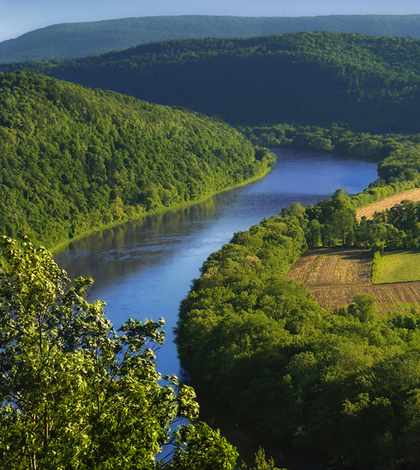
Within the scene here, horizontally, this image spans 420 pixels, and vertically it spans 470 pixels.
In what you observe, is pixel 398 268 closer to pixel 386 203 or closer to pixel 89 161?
pixel 386 203

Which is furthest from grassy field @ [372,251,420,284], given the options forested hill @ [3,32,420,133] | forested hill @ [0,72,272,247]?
forested hill @ [3,32,420,133]

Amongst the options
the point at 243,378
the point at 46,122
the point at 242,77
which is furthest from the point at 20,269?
the point at 242,77

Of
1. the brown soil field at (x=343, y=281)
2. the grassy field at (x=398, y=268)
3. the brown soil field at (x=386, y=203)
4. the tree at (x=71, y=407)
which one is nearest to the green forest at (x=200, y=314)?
the tree at (x=71, y=407)

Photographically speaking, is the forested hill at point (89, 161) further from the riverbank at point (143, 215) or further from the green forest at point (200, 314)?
the riverbank at point (143, 215)

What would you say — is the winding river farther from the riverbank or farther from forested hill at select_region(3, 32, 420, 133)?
forested hill at select_region(3, 32, 420, 133)

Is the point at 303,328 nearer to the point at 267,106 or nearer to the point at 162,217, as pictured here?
the point at 162,217

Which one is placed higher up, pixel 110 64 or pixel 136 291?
pixel 110 64
